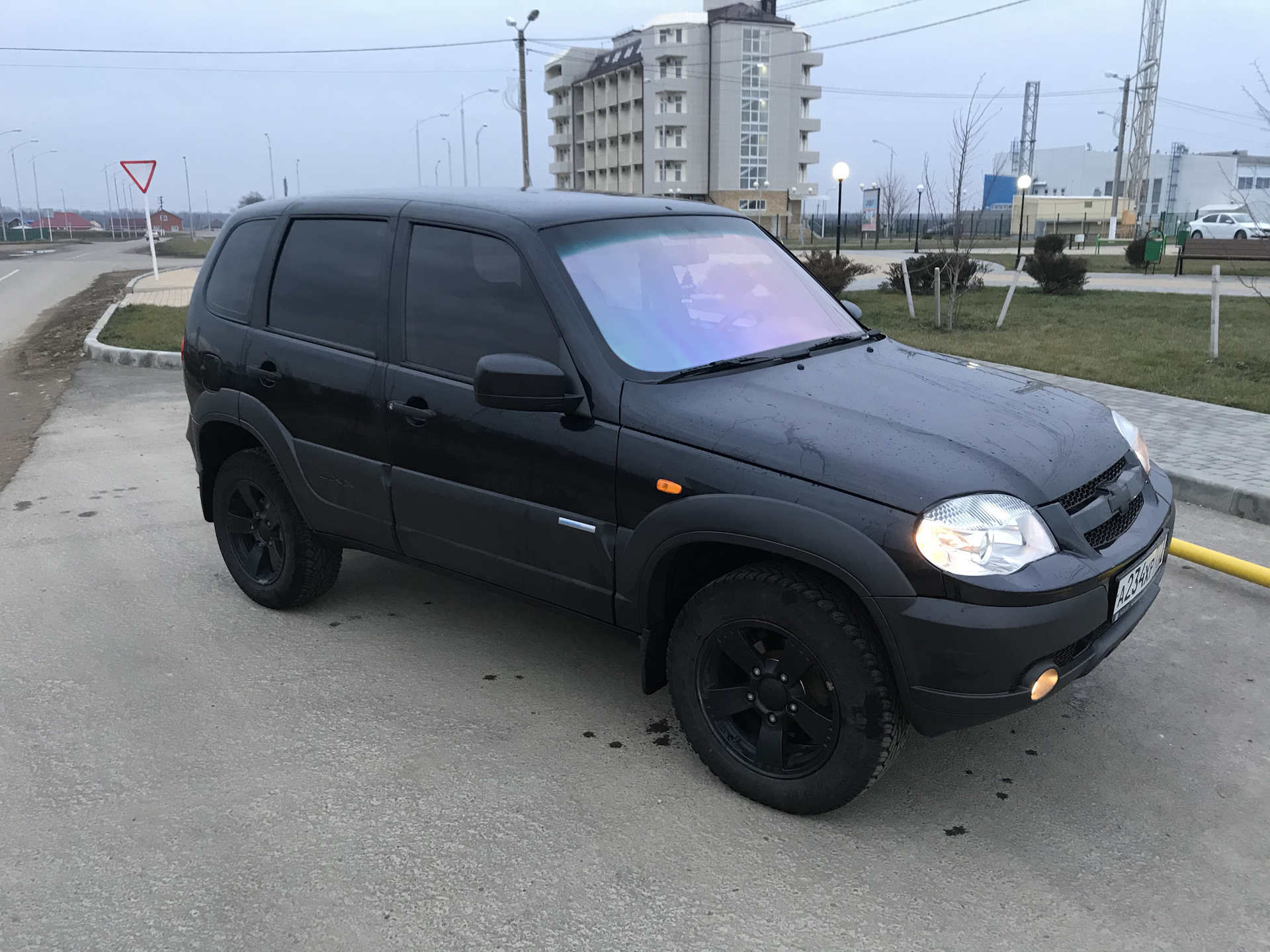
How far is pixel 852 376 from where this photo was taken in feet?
11.2

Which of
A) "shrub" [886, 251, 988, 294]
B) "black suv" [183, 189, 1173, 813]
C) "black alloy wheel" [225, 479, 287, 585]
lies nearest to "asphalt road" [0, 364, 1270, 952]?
"black alloy wheel" [225, 479, 287, 585]

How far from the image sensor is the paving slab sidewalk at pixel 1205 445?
605 cm

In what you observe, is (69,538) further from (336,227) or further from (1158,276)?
(1158,276)

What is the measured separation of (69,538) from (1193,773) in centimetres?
565

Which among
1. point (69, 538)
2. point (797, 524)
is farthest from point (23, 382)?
point (797, 524)

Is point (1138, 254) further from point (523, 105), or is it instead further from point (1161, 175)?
point (1161, 175)

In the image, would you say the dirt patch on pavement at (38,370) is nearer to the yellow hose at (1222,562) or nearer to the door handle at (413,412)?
the door handle at (413,412)

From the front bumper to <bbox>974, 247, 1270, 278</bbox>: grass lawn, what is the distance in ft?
66.4

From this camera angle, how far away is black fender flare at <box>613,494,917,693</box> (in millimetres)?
2664

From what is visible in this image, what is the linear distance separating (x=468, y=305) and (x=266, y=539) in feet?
5.67

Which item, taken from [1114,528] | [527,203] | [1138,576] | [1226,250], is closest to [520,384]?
[527,203]

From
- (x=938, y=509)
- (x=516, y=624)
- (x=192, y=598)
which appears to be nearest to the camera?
(x=938, y=509)

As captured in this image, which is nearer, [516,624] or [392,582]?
[516,624]

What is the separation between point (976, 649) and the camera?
8.57ft
